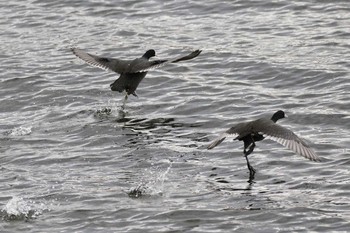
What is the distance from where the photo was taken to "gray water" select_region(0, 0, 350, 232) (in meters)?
10.5

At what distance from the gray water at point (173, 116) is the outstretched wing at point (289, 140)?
1.19 ft

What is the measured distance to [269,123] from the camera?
12133 mm

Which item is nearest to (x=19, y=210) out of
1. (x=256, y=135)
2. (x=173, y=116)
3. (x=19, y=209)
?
(x=19, y=209)

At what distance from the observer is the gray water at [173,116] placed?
1054 cm

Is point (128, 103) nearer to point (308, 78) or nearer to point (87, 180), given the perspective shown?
point (308, 78)

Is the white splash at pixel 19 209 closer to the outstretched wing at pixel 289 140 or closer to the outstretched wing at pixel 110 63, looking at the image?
the outstretched wing at pixel 289 140

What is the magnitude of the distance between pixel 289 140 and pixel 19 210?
11.0 ft

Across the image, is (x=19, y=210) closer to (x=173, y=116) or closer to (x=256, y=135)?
(x=256, y=135)

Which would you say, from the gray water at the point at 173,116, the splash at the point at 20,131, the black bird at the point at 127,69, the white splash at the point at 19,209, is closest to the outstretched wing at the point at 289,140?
the gray water at the point at 173,116

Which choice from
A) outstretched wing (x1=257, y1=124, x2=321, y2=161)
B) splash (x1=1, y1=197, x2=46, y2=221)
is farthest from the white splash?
outstretched wing (x1=257, y1=124, x2=321, y2=161)

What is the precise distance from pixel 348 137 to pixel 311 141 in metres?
0.51

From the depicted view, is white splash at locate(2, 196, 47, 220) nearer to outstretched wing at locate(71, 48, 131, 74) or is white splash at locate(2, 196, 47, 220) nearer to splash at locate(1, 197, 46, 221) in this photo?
splash at locate(1, 197, 46, 221)

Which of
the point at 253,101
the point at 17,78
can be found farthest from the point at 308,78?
the point at 17,78

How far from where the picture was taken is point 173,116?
575 inches
